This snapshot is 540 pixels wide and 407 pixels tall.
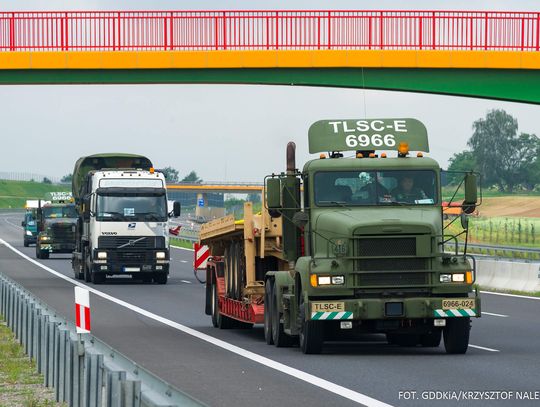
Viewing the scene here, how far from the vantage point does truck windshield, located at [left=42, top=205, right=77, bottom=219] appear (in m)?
64.1

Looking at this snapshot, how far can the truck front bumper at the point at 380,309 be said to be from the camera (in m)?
17.2

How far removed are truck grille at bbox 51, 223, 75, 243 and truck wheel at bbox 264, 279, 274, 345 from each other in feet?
145

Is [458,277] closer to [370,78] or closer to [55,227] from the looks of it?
[370,78]

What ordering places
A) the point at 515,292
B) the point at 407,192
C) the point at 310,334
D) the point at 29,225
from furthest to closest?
the point at 29,225
the point at 515,292
the point at 407,192
the point at 310,334

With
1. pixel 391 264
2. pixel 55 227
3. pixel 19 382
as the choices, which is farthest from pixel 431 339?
pixel 55 227

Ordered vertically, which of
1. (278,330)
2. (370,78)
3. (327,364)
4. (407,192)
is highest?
(370,78)

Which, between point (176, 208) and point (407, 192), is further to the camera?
point (176, 208)

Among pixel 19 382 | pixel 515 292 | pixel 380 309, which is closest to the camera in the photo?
pixel 19 382

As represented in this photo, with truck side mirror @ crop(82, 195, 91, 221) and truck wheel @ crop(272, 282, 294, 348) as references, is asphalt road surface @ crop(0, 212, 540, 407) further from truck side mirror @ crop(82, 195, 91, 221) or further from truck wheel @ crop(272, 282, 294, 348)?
truck side mirror @ crop(82, 195, 91, 221)

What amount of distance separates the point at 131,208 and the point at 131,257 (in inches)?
63.5

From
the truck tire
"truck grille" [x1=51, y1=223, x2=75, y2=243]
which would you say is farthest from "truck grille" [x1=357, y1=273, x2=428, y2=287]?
"truck grille" [x1=51, y1=223, x2=75, y2=243]

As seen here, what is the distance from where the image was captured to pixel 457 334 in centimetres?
1773

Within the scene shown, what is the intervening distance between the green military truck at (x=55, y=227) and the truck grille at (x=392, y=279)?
45427 millimetres

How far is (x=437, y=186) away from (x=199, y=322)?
744 centimetres
